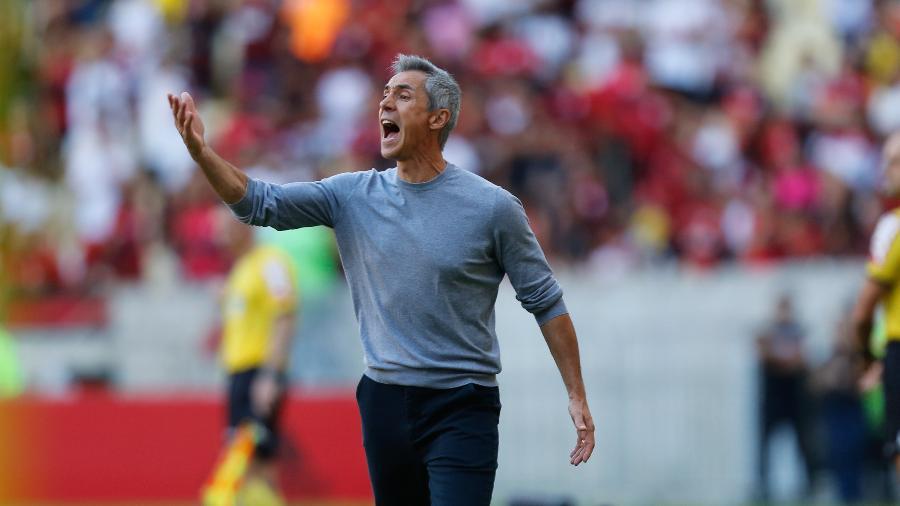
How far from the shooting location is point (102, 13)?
20.6 metres

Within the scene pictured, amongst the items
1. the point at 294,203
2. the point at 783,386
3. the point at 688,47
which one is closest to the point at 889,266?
the point at 294,203

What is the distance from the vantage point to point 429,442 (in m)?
6.68

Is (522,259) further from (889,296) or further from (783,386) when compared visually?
(783,386)

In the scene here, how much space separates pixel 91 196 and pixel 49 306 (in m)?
1.84

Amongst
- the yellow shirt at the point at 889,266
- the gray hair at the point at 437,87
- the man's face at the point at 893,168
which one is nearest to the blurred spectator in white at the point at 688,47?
the man's face at the point at 893,168

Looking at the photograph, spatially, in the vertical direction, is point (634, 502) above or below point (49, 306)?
below

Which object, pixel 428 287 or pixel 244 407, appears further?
pixel 244 407

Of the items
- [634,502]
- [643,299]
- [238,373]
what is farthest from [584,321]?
[238,373]

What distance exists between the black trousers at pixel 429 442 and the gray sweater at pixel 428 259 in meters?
0.06

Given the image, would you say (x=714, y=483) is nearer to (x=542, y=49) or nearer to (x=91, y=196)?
(x=542, y=49)

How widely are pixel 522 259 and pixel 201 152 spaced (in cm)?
133

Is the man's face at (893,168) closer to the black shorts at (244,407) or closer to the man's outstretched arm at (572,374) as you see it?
the man's outstretched arm at (572,374)

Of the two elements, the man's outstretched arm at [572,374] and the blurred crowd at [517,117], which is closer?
the man's outstretched arm at [572,374]

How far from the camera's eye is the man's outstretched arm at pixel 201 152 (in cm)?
632
